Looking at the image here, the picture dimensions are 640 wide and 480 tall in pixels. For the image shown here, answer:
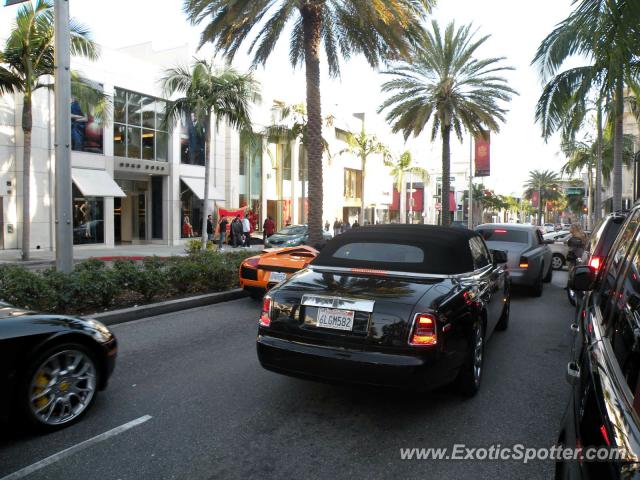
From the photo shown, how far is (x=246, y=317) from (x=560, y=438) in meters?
6.44

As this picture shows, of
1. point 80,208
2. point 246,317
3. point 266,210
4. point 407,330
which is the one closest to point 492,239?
point 246,317

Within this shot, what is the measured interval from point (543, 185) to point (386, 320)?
326ft

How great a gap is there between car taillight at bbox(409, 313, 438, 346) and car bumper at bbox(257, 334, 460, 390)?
7 centimetres

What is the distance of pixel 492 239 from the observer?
1134 centimetres

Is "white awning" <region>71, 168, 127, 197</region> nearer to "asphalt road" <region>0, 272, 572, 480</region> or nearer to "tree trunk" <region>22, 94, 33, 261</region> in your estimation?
"tree trunk" <region>22, 94, 33, 261</region>

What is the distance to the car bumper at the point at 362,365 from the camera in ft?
12.2

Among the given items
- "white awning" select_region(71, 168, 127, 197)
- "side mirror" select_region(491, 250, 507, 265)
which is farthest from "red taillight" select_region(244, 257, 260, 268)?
"white awning" select_region(71, 168, 127, 197)

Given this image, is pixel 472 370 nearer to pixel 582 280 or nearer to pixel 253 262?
pixel 582 280

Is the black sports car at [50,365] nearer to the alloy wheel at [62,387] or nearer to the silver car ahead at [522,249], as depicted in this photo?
the alloy wheel at [62,387]

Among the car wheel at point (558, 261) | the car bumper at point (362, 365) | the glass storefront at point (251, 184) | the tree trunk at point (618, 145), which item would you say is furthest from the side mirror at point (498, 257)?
the glass storefront at point (251, 184)

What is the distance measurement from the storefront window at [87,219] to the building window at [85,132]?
190 centimetres

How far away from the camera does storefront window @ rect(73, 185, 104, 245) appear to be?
22.9 metres

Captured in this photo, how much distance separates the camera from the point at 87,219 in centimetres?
2347

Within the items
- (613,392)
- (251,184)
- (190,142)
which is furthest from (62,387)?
(251,184)
